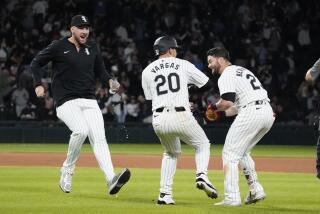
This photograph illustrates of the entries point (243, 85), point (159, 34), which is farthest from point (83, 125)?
point (159, 34)

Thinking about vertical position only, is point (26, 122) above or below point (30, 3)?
below

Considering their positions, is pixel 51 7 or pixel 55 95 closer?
pixel 55 95

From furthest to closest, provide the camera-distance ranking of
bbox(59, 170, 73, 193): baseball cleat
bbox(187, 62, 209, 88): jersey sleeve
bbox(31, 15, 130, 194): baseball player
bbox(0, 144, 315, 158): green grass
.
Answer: bbox(0, 144, 315, 158): green grass < bbox(59, 170, 73, 193): baseball cleat < bbox(31, 15, 130, 194): baseball player < bbox(187, 62, 209, 88): jersey sleeve

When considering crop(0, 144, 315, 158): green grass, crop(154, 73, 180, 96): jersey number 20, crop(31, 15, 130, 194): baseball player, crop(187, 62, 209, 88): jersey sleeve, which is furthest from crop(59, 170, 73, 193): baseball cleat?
crop(0, 144, 315, 158): green grass

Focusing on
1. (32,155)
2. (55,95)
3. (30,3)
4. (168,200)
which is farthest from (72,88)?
(30,3)

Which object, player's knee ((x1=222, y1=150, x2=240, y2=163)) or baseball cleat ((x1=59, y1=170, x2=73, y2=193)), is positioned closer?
player's knee ((x1=222, y1=150, x2=240, y2=163))

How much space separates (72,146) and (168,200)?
5.68 feet

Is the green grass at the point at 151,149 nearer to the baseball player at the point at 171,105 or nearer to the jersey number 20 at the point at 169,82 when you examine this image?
the baseball player at the point at 171,105

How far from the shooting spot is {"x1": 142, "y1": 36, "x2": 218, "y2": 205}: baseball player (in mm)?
9828

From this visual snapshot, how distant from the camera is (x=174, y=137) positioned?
997cm

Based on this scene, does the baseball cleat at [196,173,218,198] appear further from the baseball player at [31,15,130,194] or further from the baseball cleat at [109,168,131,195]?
the baseball player at [31,15,130,194]

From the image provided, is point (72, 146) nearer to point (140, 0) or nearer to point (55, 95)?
point (55, 95)

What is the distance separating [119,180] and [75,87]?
5.16 feet

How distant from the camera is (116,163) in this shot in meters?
17.5
